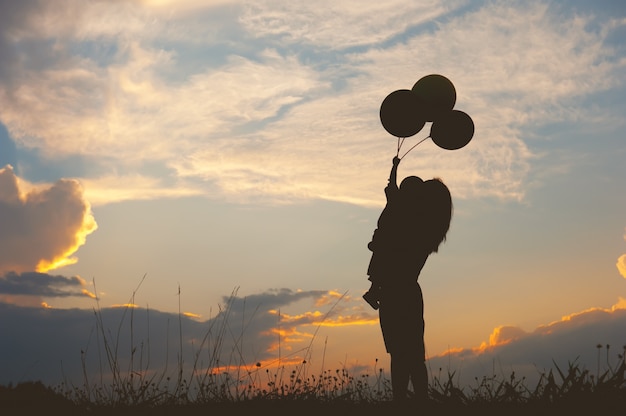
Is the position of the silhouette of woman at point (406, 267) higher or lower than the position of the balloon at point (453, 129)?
lower

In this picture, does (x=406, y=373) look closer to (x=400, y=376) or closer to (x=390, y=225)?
(x=400, y=376)

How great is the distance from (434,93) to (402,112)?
1.64 feet

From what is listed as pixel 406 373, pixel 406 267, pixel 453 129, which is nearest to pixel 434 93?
pixel 453 129

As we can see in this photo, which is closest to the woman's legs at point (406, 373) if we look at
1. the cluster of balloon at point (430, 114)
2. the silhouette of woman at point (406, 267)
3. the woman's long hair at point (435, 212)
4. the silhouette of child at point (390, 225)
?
the silhouette of woman at point (406, 267)

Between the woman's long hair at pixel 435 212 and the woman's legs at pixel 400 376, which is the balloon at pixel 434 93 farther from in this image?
the woman's legs at pixel 400 376

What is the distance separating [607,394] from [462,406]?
1.46m

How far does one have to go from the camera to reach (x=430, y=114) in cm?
837

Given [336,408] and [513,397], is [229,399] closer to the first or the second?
[336,408]

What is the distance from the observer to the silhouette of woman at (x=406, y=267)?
7.75m

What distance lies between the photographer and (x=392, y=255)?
311 inches

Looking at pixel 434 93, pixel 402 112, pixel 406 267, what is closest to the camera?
pixel 406 267

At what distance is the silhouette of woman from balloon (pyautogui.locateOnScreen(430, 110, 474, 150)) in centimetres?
65

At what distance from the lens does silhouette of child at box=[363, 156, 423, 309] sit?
782 centimetres

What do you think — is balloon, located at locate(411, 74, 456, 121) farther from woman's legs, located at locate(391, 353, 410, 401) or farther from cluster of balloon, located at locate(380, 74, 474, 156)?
woman's legs, located at locate(391, 353, 410, 401)
